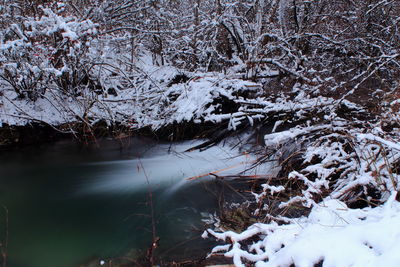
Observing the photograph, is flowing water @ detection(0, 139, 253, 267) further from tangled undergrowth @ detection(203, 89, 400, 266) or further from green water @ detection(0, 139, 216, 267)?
tangled undergrowth @ detection(203, 89, 400, 266)

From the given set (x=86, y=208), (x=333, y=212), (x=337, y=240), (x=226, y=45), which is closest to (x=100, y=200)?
(x=86, y=208)

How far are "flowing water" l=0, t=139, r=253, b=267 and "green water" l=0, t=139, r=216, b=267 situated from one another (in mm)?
11

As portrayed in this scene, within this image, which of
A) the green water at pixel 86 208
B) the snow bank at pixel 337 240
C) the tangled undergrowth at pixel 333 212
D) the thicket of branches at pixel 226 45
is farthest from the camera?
the thicket of branches at pixel 226 45

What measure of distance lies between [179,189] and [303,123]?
233 centimetres

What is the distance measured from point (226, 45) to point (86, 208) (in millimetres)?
6127

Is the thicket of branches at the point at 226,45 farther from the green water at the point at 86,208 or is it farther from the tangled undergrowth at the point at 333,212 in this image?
the green water at the point at 86,208

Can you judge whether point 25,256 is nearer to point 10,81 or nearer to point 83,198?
point 83,198

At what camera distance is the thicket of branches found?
5359 millimetres

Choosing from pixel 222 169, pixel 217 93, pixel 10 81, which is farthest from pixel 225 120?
pixel 10 81

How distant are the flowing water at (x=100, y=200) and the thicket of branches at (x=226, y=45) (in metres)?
1.73

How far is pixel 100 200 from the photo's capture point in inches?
167

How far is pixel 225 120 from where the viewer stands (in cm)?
551

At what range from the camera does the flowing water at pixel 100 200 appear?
10.6 feet

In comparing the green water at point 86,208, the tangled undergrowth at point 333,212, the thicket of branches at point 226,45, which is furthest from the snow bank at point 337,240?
the thicket of branches at point 226,45
